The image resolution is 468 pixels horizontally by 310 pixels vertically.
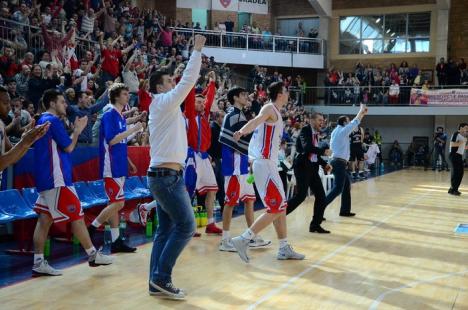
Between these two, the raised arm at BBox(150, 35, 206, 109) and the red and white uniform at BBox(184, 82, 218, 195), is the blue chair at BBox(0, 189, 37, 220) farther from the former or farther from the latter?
the raised arm at BBox(150, 35, 206, 109)

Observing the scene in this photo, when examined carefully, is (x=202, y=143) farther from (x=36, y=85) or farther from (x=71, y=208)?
(x=36, y=85)

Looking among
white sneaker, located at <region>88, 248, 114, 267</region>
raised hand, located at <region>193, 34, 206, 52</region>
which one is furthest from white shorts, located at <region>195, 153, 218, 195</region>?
raised hand, located at <region>193, 34, 206, 52</region>

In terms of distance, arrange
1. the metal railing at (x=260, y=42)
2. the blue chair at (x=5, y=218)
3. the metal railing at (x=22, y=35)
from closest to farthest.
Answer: the blue chair at (x=5, y=218) < the metal railing at (x=22, y=35) < the metal railing at (x=260, y=42)

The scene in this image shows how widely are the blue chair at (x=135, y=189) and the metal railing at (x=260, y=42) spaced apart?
16.1 m

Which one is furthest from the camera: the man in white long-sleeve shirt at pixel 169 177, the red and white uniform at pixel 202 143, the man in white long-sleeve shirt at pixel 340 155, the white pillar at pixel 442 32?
the white pillar at pixel 442 32

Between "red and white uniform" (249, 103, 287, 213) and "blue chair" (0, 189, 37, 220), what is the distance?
2.94 metres

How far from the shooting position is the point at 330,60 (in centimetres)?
3058

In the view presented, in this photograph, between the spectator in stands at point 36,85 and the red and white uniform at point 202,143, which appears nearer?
the red and white uniform at point 202,143

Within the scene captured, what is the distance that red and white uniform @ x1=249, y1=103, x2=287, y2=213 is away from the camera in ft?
21.4

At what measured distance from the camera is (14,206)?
7.09 meters

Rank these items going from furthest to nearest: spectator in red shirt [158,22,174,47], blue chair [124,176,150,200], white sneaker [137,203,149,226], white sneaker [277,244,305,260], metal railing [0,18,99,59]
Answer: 1. spectator in red shirt [158,22,174,47]
2. metal railing [0,18,99,59]
3. blue chair [124,176,150,200]
4. white sneaker [137,203,149,226]
5. white sneaker [277,244,305,260]

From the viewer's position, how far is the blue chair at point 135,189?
9102mm

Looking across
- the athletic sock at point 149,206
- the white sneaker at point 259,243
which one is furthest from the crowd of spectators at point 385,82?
the white sneaker at point 259,243

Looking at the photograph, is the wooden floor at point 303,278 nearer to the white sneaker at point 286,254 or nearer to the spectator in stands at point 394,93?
the white sneaker at point 286,254
